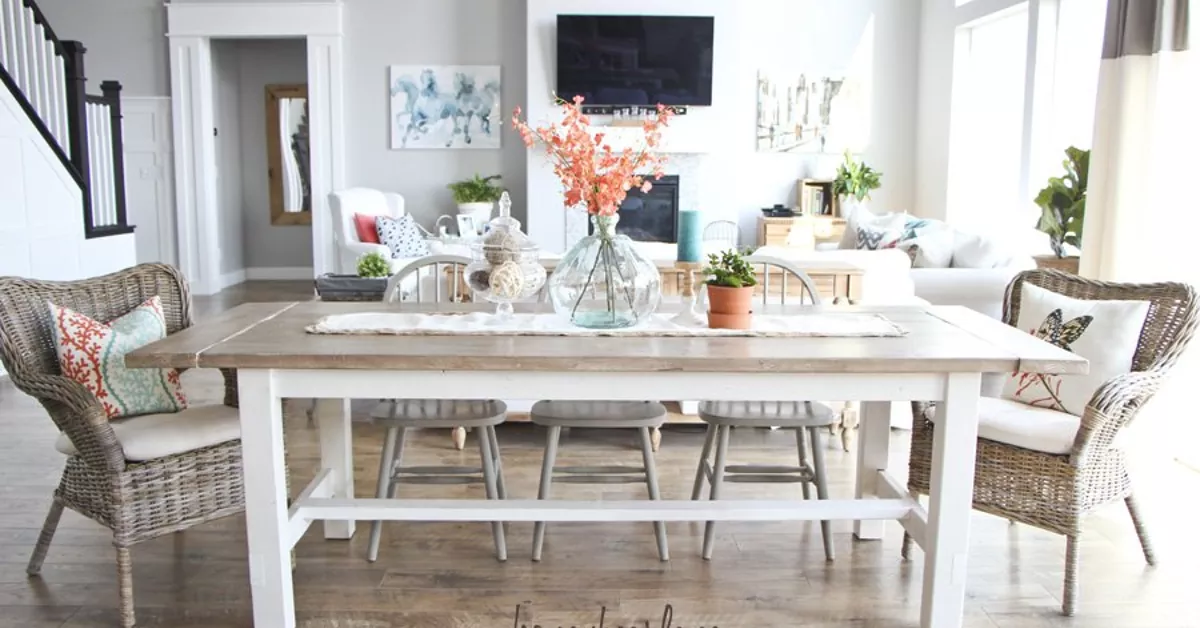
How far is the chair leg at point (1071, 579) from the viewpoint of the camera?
2531 mm

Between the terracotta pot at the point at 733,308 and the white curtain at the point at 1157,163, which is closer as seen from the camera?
the terracotta pot at the point at 733,308

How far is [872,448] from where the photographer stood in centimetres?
297

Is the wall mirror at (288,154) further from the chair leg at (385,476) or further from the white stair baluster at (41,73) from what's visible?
the chair leg at (385,476)

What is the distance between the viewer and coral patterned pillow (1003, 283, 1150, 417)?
2.77 metres

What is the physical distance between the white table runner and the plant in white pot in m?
5.59

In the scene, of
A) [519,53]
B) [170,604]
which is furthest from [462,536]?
[519,53]

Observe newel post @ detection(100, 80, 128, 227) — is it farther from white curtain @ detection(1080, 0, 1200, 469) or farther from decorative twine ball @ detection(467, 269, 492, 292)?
white curtain @ detection(1080, 0, 1200, 469)

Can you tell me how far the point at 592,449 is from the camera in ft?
13.1

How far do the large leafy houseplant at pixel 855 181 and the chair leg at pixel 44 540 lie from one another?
6918mm

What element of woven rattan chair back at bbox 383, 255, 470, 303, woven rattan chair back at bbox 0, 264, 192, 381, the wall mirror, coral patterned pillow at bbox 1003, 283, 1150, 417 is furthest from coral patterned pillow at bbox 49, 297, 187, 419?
the wall mirror

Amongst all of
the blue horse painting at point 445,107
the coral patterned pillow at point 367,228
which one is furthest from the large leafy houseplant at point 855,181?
the coral patterned pillow at point 367,228

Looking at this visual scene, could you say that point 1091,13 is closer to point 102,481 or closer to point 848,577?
Result: point 848,577

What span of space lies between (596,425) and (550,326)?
1.41 feet

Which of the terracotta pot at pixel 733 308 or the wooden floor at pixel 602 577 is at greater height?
the terracotta pot at pixel 733 308
